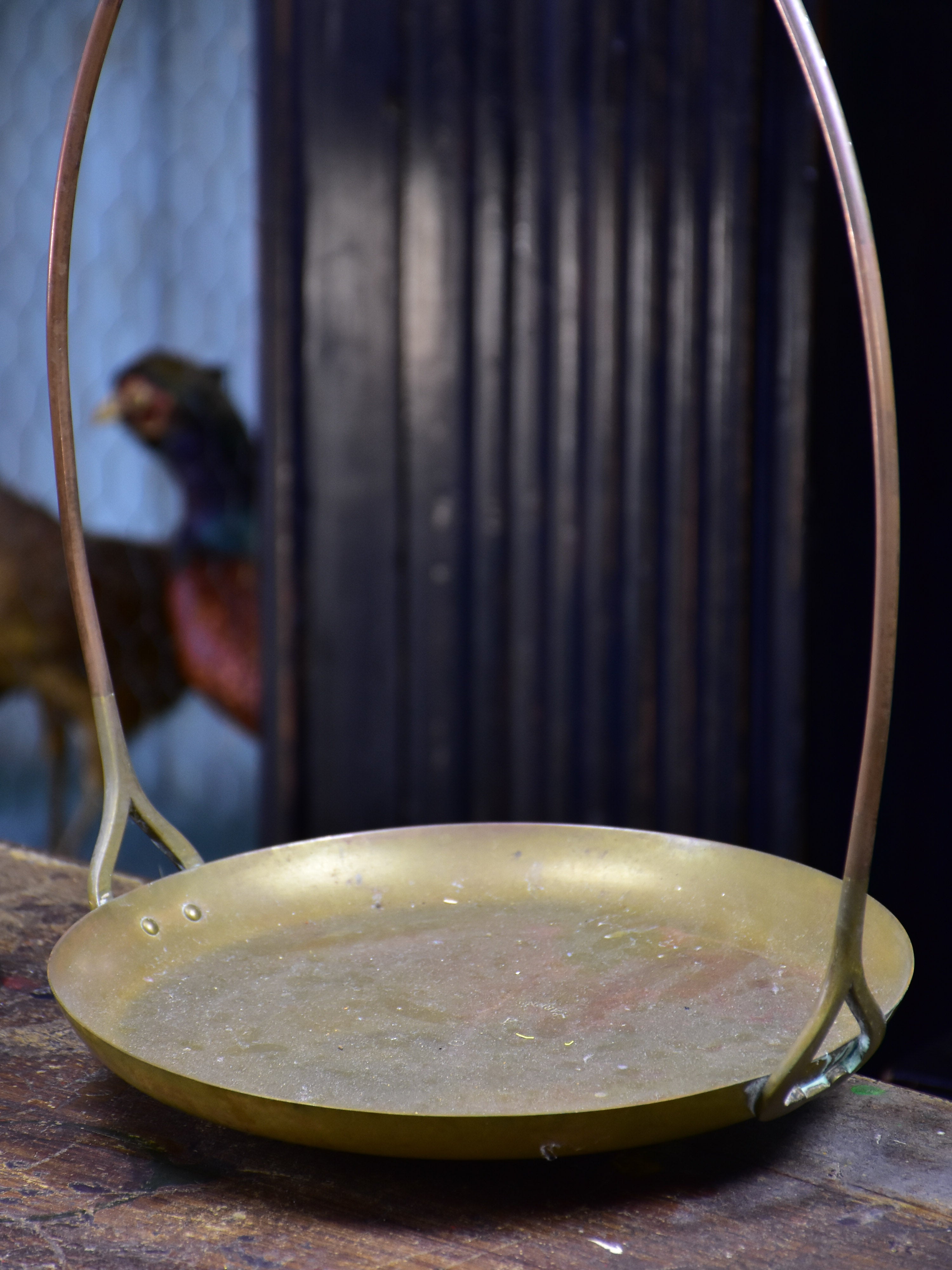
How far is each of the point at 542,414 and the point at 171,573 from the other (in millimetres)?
742

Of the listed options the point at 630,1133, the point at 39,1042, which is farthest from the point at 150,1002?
the point at 630,1133

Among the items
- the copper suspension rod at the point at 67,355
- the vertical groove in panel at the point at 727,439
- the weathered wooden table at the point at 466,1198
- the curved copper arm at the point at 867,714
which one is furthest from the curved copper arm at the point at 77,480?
the vertical groove in panel at the point at 727,439

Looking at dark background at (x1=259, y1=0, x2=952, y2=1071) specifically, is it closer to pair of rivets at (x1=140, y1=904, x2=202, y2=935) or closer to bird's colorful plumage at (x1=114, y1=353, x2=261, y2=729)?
bird's colorful plumage at (x1=114, y1=353, x2=261, y2=729)

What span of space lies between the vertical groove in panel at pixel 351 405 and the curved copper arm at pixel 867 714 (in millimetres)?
1061

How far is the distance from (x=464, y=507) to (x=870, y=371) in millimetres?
1026

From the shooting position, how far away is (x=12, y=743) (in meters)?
2.06

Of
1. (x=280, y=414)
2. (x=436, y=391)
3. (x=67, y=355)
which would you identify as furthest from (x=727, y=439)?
(x=67, y=355)

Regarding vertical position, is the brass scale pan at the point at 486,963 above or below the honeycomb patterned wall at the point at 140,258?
below

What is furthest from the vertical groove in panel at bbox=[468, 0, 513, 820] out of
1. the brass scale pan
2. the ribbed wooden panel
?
the brass scale pan

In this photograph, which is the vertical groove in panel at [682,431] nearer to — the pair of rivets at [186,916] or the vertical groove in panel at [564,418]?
the vertical groove in panel at [564,418]

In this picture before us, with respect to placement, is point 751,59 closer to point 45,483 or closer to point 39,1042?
point 39,1042

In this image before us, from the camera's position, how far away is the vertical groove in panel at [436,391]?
1.39 metres

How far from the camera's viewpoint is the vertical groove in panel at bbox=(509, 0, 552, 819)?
1.35 m

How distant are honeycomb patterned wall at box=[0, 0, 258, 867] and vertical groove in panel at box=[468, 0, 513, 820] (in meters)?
0.48
